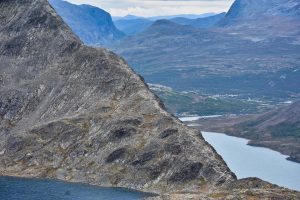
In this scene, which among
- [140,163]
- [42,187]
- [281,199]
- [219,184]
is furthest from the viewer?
[140,163]

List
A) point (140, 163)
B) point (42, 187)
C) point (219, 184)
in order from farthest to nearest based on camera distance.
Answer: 1. point (140, 163)
2. point (42, 187)
3. point (219, 184)

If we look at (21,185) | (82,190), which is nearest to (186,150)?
(82,190)

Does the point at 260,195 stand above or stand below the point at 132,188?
above

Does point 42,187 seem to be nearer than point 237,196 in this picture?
No

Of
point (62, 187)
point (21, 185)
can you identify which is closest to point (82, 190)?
point (62, 187)

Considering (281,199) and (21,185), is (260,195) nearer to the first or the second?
(281,199)

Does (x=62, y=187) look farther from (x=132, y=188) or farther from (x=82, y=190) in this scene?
(x=132, y=188)
